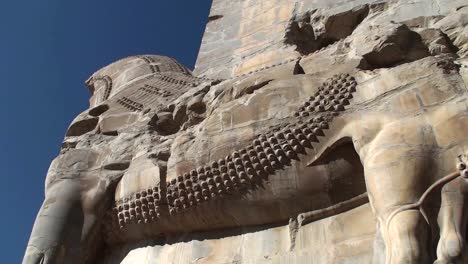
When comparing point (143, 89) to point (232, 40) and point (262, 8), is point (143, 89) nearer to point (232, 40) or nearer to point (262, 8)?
point (232, 40)

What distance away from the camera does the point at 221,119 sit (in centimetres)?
477

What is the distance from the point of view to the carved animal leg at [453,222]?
3045 millimetres

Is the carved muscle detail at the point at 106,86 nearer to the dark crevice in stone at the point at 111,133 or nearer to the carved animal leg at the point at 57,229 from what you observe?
the dark crevice in stone at the point at 111,133

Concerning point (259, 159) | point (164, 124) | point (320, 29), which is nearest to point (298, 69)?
point (320, 29)

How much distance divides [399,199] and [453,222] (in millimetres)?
320

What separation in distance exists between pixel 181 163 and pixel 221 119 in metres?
0.50

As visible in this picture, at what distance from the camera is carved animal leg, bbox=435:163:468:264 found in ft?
9.99

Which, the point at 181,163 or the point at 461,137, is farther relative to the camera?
the point at 181,163

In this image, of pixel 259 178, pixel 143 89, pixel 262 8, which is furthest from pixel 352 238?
pixel 262 8

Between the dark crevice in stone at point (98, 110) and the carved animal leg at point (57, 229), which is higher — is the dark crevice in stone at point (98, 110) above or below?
above

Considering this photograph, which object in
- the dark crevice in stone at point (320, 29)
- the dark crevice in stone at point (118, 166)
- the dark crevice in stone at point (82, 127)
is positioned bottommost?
the dark crevice in stone at point (320, 29)

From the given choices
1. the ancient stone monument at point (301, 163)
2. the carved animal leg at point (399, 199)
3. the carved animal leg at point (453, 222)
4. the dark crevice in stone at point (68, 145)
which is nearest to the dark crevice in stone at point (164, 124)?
the ancient stone monument at point (301, 163)

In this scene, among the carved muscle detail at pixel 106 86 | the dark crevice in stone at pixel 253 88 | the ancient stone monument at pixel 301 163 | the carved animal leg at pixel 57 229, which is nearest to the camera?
the ancient stone monument at pixel 301 163

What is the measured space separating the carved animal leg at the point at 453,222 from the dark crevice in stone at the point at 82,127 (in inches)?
158
